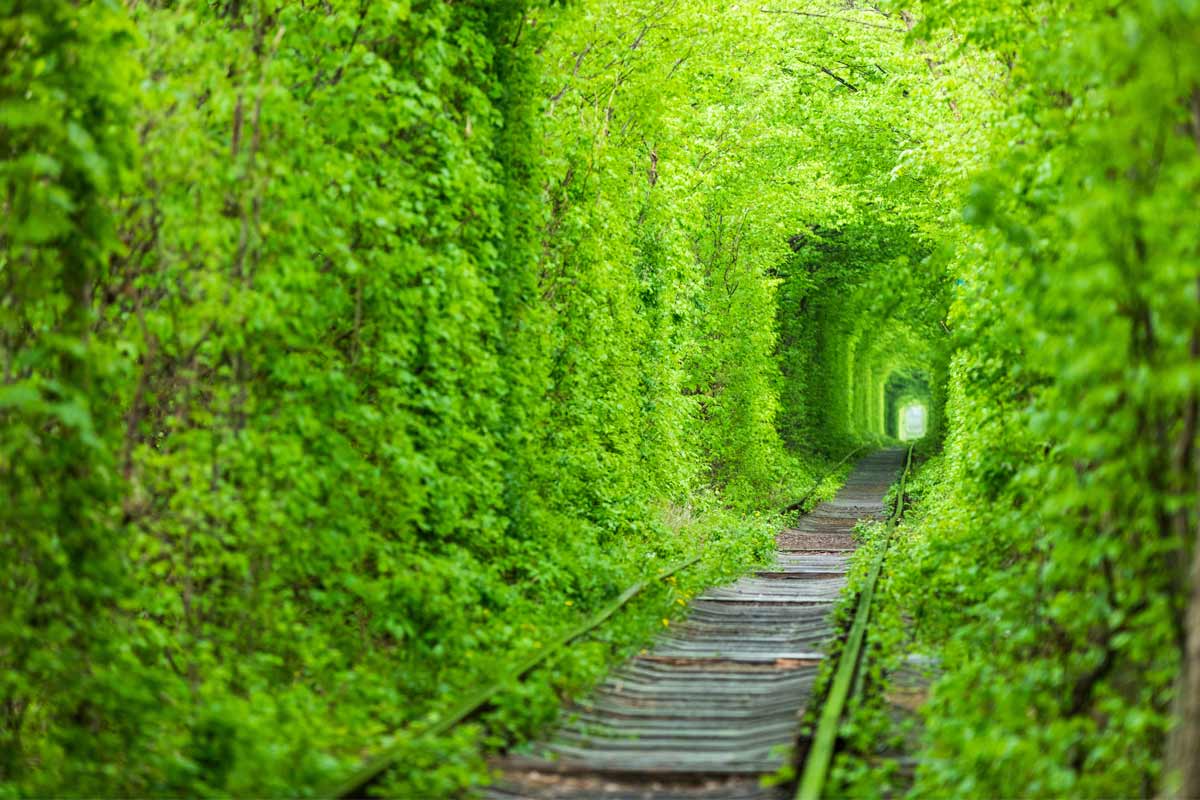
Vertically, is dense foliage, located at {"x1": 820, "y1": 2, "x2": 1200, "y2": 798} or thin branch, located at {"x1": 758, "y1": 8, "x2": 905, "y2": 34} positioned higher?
thin branch, located at {"x1": 758, "y1": 8, "x2": 905, "y2": 34}

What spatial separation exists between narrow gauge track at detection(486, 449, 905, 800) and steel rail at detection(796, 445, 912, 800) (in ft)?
0.85

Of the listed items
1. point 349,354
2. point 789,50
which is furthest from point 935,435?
point 349,354

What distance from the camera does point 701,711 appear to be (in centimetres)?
809

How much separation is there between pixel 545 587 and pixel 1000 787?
5939mm

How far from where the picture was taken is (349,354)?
8.66m

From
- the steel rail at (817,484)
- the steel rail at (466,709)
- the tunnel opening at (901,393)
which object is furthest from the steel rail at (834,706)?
the tunnel opening at (901,393)

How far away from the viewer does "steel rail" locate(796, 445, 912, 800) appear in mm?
5789

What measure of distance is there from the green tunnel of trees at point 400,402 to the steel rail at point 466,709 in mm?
115

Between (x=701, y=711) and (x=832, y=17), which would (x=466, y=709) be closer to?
(x=701, y=711)

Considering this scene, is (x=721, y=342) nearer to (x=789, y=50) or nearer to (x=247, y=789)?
(x=789, y=50)

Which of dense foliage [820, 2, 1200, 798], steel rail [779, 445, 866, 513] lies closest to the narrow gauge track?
dense foliage [820, 2, 1200, 798]

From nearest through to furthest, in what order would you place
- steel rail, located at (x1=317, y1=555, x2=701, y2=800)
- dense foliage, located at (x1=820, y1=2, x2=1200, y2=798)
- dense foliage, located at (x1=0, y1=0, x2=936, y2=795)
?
1. dense foliage, located at (x1=820, y1=2, x2=1200, y2=798)
2. steel rail, located at (x1=317, y1=555, x2=701, y2=800)
3. dense foliage, located at (x1=0, y1=0, x2=936, y2=795)

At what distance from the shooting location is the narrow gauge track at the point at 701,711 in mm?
6434

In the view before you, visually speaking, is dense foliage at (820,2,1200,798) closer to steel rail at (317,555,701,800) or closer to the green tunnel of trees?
the green tunnel of trees
